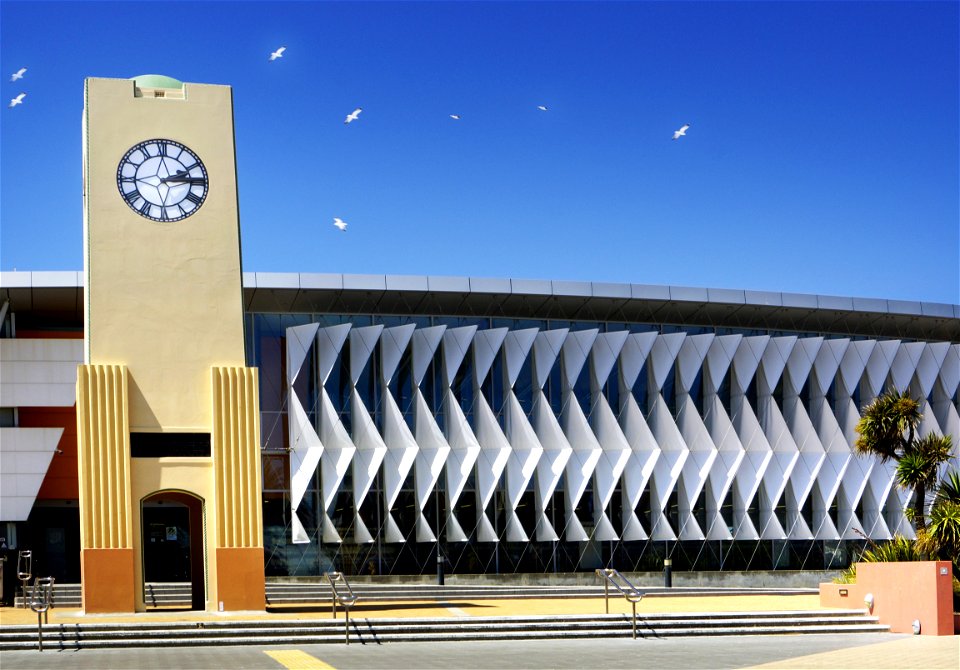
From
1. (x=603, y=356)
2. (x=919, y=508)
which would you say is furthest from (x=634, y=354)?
(x=919, y=508)

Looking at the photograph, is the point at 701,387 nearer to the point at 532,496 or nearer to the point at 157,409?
the point at 532,496

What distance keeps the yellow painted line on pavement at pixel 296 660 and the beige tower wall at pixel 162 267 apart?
731 cm

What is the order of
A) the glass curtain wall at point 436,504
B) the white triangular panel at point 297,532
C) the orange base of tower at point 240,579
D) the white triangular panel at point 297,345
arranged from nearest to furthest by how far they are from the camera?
the orange base of tower at point 240,579, the white triangular panel at point 297,532, the white triangular panel at point 297,345, the glass curtain wall at point 436,504

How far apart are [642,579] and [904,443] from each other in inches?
430

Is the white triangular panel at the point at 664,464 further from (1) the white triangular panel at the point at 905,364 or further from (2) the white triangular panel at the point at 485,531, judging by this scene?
(1) the white triangular panel at the point at 905,364

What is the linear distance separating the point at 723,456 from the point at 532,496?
7.29 m

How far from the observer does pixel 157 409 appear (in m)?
27.5

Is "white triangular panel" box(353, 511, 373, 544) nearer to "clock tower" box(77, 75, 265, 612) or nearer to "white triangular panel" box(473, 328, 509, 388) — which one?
"white triangular panel" box(473, 328, 509, 388)

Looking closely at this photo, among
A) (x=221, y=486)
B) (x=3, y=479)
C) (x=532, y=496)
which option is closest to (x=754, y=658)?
(x=221, y=486)

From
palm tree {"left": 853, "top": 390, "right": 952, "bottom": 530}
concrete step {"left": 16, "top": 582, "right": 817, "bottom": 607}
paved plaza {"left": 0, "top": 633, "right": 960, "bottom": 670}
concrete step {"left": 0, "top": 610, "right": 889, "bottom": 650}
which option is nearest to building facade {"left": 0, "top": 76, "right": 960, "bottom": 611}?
concrete step {"left": 16, "top": 582, "right": 817, "bottom": 607}

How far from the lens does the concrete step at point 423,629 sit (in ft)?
75.6

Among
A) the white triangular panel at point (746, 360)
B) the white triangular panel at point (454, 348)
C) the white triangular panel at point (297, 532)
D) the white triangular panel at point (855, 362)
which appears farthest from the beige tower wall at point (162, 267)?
the white triangular panel at point (855, 362)

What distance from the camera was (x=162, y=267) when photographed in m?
28.3

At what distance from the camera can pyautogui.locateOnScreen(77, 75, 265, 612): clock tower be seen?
2686cm
